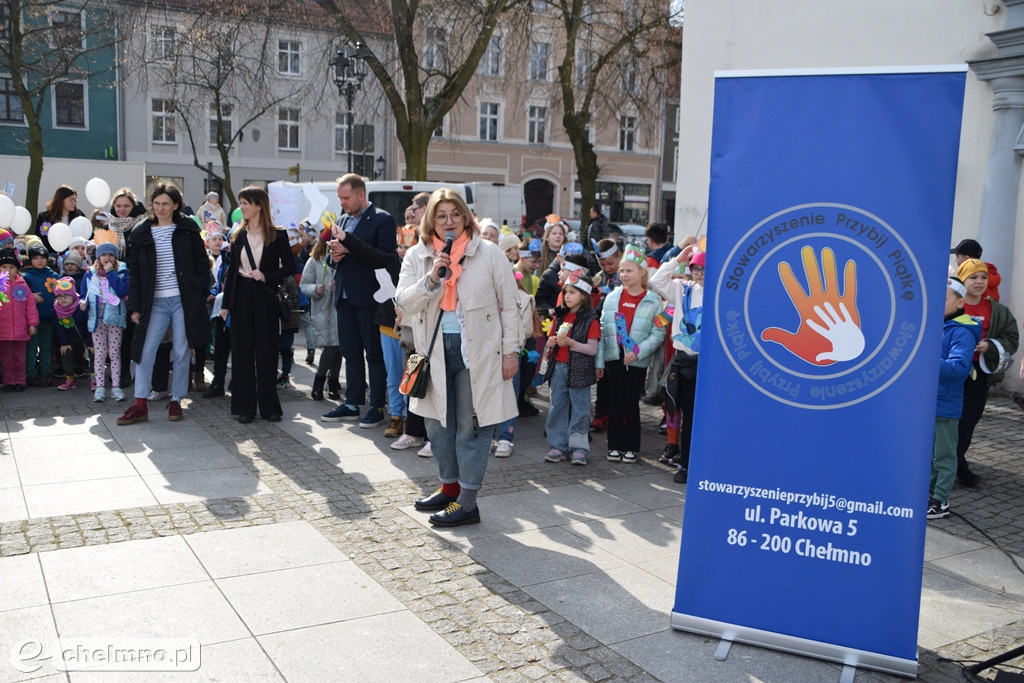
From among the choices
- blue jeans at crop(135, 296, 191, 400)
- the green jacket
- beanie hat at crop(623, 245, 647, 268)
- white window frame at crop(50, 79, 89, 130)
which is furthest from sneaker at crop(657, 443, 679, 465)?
white window frame at crop(50, 79, 89, 130)

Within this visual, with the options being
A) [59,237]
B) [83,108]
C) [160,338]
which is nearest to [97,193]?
[59,237]

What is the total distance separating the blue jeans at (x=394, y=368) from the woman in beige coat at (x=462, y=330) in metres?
2.21

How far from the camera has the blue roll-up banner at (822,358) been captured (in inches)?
140

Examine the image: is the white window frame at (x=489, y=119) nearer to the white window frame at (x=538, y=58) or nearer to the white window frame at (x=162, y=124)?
the white window frame at (x=538, y=58)

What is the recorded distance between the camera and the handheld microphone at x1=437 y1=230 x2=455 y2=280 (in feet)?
16.9

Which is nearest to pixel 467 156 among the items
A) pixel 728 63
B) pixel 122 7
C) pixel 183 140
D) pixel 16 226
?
pixel 183 140

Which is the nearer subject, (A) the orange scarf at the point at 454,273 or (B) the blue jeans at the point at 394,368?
(A) the orange scarf at the point at 454,273

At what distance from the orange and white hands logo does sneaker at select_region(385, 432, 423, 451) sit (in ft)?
13.6

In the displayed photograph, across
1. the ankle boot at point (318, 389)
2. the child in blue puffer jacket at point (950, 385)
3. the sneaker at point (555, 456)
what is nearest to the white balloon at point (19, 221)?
the ankle boot at point (318, 389)

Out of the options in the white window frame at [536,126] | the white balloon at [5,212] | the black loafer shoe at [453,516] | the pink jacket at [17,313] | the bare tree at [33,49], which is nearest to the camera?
the black loafer shoe at [453,516]

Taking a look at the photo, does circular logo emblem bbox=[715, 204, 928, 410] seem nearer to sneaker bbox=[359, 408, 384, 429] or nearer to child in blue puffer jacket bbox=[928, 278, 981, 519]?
child in blue puffer jacket bbox=[928, 278, 981, 519]

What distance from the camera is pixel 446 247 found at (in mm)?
5258

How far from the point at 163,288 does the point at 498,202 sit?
63.6 ft

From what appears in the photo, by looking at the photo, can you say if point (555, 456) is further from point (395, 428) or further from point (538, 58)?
point (538, 58)
